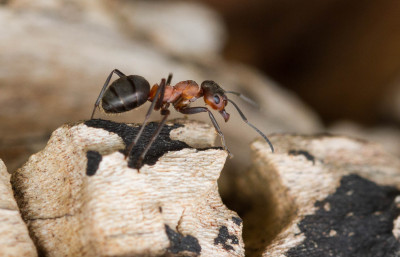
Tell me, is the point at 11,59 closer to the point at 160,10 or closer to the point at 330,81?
the point at 160,10

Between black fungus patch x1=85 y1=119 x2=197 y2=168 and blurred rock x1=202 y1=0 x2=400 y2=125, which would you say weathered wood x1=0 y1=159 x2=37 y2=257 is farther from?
blurred rock x1=202 y1=0 x2=400 y2=125

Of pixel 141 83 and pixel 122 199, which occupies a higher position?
pixel 141 83

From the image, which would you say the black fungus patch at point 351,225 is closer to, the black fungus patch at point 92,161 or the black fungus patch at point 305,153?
the black fungus patch at point 305,153

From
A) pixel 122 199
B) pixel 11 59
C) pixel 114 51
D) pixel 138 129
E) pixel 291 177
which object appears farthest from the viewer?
pixel 114 51

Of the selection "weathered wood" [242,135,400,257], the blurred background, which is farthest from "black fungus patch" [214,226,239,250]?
the blurred background

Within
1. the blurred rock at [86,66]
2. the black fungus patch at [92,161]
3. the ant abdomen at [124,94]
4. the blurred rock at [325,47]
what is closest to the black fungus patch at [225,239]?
the black fungus patch at [92,161]

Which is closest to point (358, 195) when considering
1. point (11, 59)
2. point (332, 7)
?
point (11, 59)

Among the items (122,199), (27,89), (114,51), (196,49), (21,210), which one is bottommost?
(21,210)
